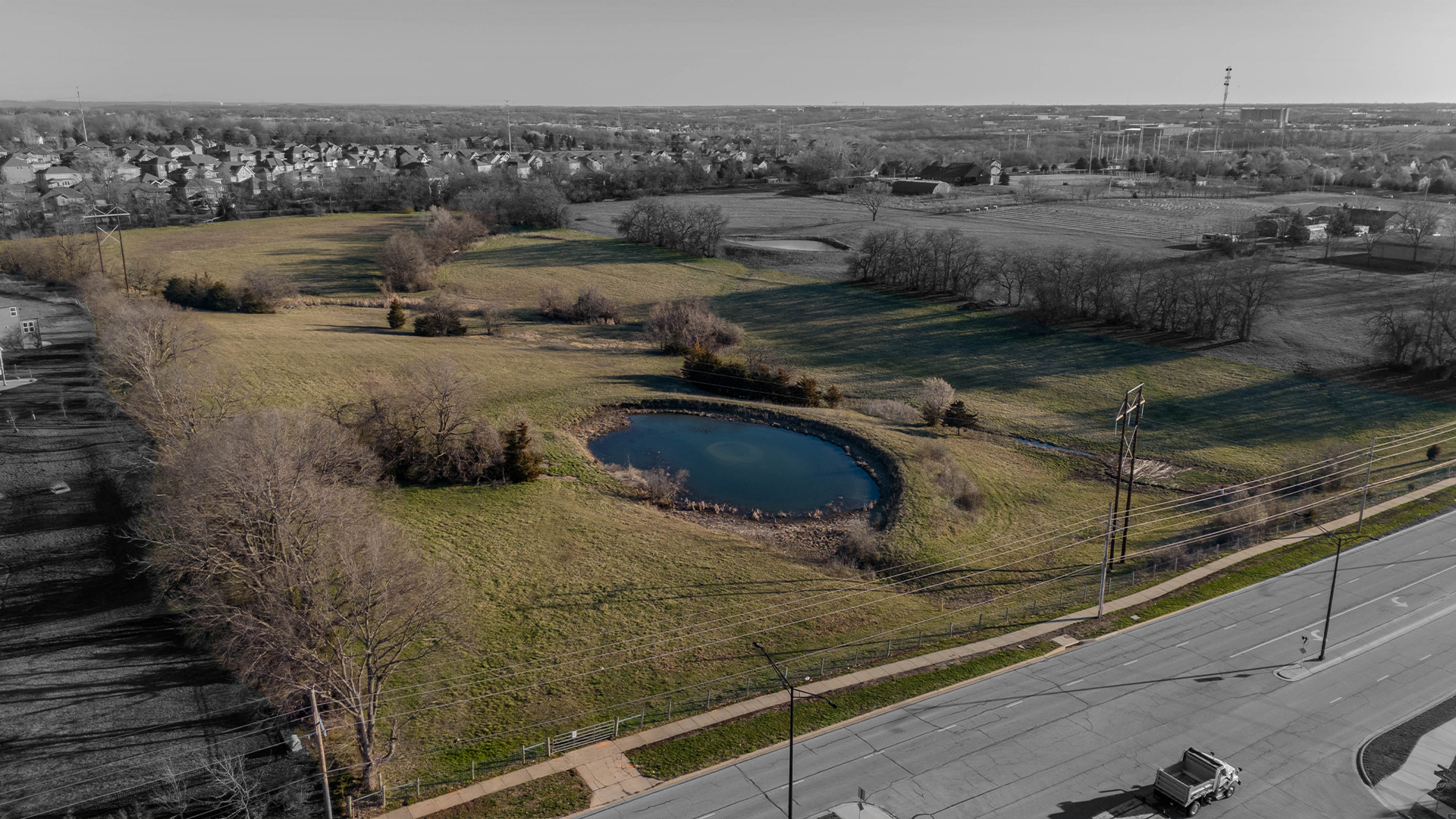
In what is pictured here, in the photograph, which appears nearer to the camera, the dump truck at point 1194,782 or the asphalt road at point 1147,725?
the dump truck at point 1194,782

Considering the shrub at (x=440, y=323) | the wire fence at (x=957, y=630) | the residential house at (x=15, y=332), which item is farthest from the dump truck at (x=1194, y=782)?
the residential house at (x=15, y=332)

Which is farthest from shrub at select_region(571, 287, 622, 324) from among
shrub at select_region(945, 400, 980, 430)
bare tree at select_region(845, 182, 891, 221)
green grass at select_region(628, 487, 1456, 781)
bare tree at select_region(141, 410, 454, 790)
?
bare tree at select_region(845, 182, 891, 221)

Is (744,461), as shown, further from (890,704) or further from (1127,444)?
(890,704)

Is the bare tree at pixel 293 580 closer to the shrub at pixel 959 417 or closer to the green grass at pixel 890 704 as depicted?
the green grass at pixel 890 704

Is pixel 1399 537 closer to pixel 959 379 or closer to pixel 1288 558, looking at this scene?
pixel 1288 558

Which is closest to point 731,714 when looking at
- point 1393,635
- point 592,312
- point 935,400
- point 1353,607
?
point 1393,635

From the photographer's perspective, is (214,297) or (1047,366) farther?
(214,297)
